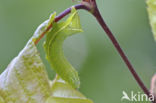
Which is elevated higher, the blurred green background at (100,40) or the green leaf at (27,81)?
the green leaf at (27,81)

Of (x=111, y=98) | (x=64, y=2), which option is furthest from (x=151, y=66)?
(x=64, y=2)

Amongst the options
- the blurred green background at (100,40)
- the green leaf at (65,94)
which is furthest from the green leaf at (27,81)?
the blurred green background at (100,40)

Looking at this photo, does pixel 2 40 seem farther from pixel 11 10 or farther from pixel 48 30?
pixel 48 30

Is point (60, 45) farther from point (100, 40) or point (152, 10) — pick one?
point (100, 40)

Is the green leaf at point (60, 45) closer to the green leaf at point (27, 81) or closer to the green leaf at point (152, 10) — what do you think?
the green leaf at point (27, 81)

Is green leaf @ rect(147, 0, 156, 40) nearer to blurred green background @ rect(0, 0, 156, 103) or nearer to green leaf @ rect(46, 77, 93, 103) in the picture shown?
green leaf @ rect(46, 77, 93, 103)

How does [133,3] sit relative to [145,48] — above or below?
above

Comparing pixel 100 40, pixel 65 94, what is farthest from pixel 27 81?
pixel 100 40
